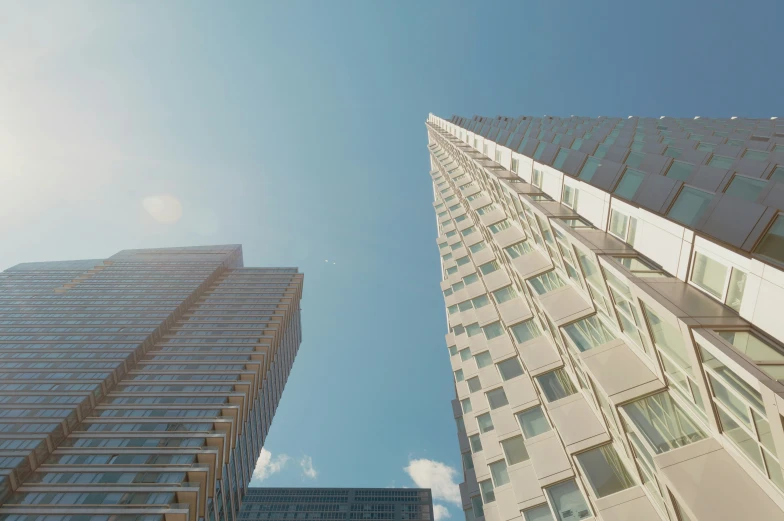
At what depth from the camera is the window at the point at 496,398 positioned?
953 inches

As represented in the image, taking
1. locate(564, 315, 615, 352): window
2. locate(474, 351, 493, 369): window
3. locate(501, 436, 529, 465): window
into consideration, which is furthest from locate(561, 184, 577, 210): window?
locate(474, 351, 493, 369): window

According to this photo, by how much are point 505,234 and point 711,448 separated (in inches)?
740

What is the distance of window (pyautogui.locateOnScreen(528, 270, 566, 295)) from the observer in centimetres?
1978

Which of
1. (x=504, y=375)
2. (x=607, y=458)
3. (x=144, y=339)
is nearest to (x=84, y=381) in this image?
(x=144, y=339)

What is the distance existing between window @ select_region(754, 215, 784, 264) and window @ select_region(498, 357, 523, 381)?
15.9 metres

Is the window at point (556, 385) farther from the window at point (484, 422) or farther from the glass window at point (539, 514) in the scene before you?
the window at point (484, 422)

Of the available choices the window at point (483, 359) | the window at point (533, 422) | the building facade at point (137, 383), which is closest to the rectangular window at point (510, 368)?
the window at point (533, 422)

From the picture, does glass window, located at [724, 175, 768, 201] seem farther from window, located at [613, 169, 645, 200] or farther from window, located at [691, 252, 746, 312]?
window, located at [613, 169, 645, 200]

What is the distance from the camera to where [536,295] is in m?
20.0

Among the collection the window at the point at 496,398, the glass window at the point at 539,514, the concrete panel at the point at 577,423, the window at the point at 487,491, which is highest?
the window at the point at 496,398

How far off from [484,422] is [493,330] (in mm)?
6043

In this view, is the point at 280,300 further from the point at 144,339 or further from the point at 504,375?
the point at 504,375

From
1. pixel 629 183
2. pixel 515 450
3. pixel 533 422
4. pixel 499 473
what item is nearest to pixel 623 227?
pixel 629 183

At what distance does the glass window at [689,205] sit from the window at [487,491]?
20.2m
